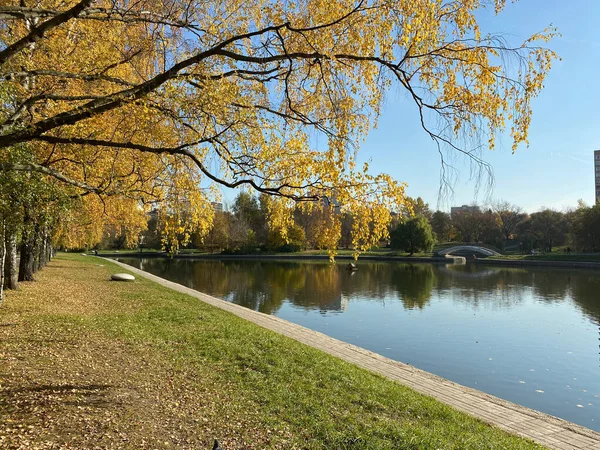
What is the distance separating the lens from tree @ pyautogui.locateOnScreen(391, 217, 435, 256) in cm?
6450

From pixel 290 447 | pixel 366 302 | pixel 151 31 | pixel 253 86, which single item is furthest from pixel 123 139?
pixel 366 302

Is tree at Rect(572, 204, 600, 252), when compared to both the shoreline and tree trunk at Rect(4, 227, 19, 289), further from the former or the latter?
tree trunk at Rect(4, 227, 19, 289)

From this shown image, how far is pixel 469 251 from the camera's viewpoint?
6769 cm

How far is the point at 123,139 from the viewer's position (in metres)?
6.60

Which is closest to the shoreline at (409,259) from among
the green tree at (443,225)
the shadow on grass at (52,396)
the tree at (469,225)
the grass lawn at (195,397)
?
the tree at (469,225)

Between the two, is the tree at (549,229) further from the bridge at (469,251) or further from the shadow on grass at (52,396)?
the shadow on grass at (52,396)

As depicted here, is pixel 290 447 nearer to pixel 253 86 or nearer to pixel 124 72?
pixel 253 86

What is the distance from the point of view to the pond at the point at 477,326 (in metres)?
10.3

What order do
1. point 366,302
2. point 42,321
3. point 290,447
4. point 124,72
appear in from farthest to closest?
point 366,302
point 42,321
point 124,72
point 290,447

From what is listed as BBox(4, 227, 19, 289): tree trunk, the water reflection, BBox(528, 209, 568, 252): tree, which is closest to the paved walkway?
BBox(4, 227, 19, 289): tree trunk

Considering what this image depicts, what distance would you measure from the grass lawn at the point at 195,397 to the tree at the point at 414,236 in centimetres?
5742

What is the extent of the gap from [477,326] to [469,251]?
178 ft

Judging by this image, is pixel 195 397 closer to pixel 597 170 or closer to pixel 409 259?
pixel 409 259

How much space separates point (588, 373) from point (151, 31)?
12.6 meters
